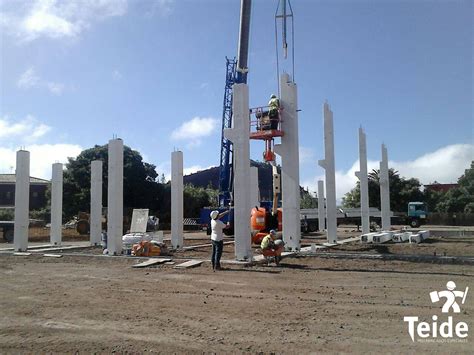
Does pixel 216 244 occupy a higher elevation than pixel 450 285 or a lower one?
higher

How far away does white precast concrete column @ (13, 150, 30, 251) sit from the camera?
1789 centimetres

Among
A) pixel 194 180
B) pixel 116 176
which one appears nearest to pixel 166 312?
pixel 116 176

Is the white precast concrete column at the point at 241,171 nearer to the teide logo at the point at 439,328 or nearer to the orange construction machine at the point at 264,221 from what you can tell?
the orange construction machine at the point at 264,221

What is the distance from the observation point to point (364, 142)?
934 inches

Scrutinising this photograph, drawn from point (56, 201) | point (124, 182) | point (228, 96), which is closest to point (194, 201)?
point (124, 182)

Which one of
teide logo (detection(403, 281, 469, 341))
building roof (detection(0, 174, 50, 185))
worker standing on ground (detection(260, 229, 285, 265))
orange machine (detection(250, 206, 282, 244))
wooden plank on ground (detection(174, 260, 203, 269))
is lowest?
teide logo (detection(403, 281, 469, 341))

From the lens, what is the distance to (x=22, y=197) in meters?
18.1

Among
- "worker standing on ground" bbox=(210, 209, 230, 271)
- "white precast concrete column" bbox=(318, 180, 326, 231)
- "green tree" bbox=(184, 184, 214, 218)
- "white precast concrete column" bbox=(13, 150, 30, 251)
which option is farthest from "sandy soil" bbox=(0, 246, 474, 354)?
"green tree" bbox=(184, 184, 214, 218)

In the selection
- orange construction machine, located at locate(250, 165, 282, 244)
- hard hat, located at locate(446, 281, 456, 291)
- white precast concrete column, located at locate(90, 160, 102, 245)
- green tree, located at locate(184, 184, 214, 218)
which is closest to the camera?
hard hat, located at locate(446, 281, 456, 291)

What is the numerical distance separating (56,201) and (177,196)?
21.4 ft

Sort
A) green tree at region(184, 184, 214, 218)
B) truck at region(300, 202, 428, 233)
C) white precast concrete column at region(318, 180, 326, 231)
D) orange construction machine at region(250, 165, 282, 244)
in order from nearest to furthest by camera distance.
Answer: orange construction machine at region(250, 165, 282, 244) → white precast concrete column at region(318, 180, 326, 231) → truck at region(300, 202, 428, 233) → green tree at region(184, 184, 214, 218)

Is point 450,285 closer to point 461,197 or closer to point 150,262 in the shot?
point 150,262

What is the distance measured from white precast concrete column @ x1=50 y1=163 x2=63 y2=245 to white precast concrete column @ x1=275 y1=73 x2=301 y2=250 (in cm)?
1073

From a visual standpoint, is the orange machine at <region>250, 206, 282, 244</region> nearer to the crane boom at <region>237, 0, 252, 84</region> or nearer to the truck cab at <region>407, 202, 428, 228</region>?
the crane boom at <region>237, 0, 252, 84</region>
